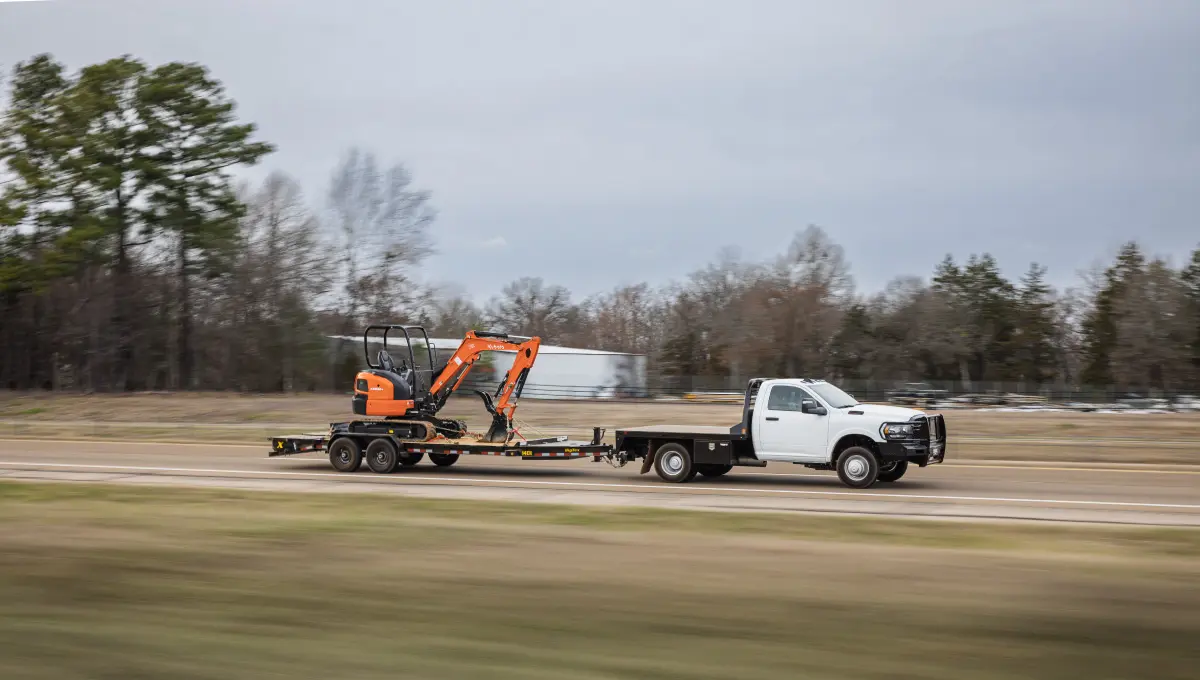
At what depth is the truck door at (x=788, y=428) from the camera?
18.8 meters

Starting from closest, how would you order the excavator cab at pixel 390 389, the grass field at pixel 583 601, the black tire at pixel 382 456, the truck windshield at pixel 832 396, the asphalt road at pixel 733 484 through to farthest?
the grass field at pixel 583 601, the asphalt road at pixel 733 484, the truck windshield at pixel 832 396, the black tire at pixel 382 456, the excavator cab at pixel 390 389

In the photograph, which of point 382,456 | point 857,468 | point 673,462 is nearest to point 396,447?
point 382,456

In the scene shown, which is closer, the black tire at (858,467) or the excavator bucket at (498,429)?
the black tire at (858,467)

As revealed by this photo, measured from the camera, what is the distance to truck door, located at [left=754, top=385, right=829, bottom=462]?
61.8 ft

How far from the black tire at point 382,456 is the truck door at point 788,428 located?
287 inches

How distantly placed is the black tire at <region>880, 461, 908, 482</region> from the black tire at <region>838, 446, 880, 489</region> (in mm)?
560

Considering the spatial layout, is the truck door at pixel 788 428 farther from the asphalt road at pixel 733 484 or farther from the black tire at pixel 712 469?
the black tire at pixel 712 469

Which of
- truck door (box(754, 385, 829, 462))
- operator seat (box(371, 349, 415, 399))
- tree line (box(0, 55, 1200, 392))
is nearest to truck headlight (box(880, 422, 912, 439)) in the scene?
truck door (box(754, 385, 829, 462))

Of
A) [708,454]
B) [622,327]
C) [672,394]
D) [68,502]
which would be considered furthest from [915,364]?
[68,502]

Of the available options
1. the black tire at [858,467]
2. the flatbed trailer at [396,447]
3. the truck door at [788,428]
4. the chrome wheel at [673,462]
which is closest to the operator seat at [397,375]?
the flatbed trailer at [396,447]

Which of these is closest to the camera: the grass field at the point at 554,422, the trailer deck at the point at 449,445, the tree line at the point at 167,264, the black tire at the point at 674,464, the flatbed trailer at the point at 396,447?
the black tire at the point at 674,464

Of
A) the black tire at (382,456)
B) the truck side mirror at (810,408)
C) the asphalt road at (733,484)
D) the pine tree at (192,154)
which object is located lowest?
the asphalt road at (733,484)

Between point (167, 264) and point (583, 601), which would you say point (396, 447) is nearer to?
point (583, 601)

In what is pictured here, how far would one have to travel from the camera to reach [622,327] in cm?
10256
